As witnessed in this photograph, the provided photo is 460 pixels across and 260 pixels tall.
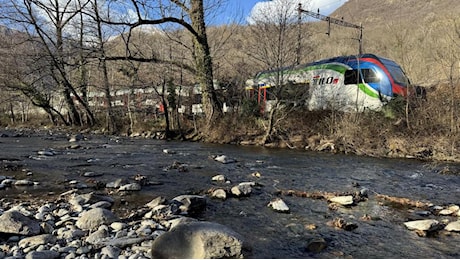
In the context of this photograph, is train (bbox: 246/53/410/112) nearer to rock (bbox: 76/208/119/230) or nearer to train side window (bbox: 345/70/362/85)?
train side window (bbox: 345/70/362/85)

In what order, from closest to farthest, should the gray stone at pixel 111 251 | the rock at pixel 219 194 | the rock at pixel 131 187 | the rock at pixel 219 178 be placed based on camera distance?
the gray stone at pixel 111 251
the rock at pixel 219 194
the rock at pixel 131 187
the rock at pixel 219 178

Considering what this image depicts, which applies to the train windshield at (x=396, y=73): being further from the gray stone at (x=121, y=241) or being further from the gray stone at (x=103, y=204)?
the gray stone at (x=121, y=241)

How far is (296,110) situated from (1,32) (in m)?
16.8

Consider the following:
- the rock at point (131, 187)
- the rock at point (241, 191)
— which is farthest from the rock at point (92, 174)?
the rock at point (241, 191)

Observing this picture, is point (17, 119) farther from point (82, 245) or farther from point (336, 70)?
point (82, 245)

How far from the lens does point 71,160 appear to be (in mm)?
9336

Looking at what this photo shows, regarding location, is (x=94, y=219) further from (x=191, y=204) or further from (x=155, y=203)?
(x=191, y=204)

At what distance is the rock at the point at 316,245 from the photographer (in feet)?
11.9

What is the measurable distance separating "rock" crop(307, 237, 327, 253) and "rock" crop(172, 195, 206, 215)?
1776 millimetres

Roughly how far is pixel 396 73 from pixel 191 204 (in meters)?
12.0

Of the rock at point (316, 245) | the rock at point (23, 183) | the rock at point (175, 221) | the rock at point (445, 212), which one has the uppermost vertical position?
the rock at point (23, 183)

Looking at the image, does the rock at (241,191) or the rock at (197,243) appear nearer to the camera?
the rock at (197,243)

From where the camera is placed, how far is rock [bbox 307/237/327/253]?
3638 mm

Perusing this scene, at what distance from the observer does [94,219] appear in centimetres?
411
